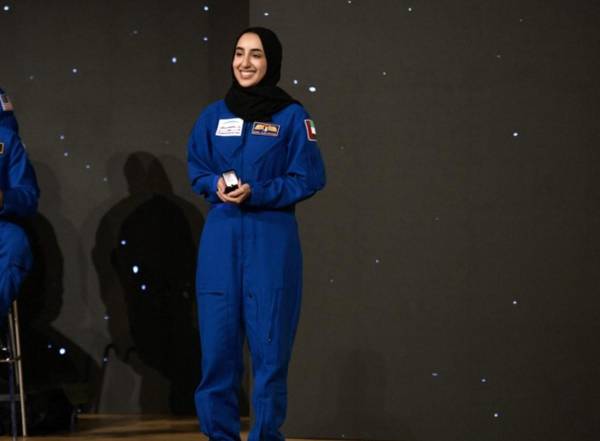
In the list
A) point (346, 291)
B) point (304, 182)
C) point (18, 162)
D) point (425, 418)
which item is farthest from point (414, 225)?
point (18, 162)

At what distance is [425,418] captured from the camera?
4008 millimetres

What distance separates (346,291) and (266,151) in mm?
1185

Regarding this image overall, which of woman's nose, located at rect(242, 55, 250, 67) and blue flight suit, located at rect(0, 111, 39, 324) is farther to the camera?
blue flight suit, located at rect(0, 111, 39, 324)

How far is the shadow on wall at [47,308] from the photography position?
15.5 ft

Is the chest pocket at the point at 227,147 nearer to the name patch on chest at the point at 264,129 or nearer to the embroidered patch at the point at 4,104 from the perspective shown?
the name patch on chest at the point at 264,129

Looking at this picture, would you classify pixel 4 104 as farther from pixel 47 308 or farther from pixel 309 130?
pixel 309 130

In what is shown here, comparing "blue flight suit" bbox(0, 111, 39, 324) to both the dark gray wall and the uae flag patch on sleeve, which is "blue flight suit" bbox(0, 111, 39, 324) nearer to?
the dark gray wall

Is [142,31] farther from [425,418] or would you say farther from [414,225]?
[425,418]

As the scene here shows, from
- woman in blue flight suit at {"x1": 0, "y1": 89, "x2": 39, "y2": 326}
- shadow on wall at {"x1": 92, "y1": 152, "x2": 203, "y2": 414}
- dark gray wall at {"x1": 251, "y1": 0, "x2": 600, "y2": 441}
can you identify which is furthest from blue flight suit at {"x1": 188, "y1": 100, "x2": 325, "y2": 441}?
shadow on wall at {"x1": 92, "y1": 152, "x2": 203, "y2": 414}

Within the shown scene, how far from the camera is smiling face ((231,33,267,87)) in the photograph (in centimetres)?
308

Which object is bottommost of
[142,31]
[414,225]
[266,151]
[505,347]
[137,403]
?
[137,403]

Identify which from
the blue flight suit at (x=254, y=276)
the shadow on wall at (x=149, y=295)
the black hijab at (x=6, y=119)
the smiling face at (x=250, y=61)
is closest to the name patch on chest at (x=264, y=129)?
the blue flight suit at (x=254, y=276)

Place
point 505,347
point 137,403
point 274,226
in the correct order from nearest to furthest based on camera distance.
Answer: point 274,226
point 505,347
point 137,403

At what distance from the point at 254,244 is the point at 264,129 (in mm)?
373
